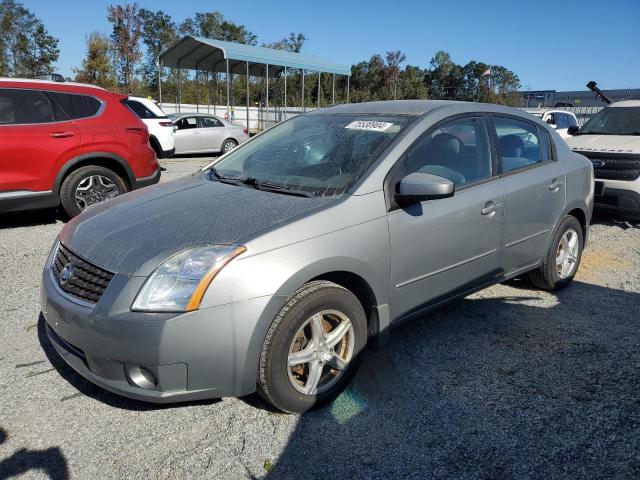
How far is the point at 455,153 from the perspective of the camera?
352 cm

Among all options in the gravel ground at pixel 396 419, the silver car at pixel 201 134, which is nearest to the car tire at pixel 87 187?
the gravel ground at pixel 396 419

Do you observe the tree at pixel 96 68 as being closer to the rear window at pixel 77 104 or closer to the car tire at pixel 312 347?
the rear window at pixel 77 104

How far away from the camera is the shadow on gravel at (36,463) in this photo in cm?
222

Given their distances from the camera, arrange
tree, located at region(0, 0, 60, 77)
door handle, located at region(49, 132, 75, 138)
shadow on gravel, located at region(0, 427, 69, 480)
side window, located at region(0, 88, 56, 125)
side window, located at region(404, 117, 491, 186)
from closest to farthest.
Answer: shadow on gravel, located at region(0, 427, 69, 480) < side window, located at region(404, 117, 491, 186) < side window, located at region(0, 88, 56, 125) < door handle, located at region(49, 132, 75, 138) < tree, located at region(0, 0, 60, 77)

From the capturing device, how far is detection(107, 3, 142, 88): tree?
33.6 metres

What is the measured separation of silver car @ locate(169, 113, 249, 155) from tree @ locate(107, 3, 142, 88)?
2078 cm

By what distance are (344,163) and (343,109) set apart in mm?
918

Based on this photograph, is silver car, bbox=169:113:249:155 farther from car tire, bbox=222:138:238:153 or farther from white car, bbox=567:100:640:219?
white car, bbox=567:100:640:219

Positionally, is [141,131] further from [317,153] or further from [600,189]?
[600,189]

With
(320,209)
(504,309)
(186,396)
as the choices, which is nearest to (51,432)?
(186,396)

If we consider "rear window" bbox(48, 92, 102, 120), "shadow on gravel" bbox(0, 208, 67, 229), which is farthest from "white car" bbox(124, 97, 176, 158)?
"rear window" bbox(48, 92, 102, 120)

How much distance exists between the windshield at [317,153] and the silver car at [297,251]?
1 centimetres

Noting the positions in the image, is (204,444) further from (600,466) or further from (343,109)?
(343,109)

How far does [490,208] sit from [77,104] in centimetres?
527
